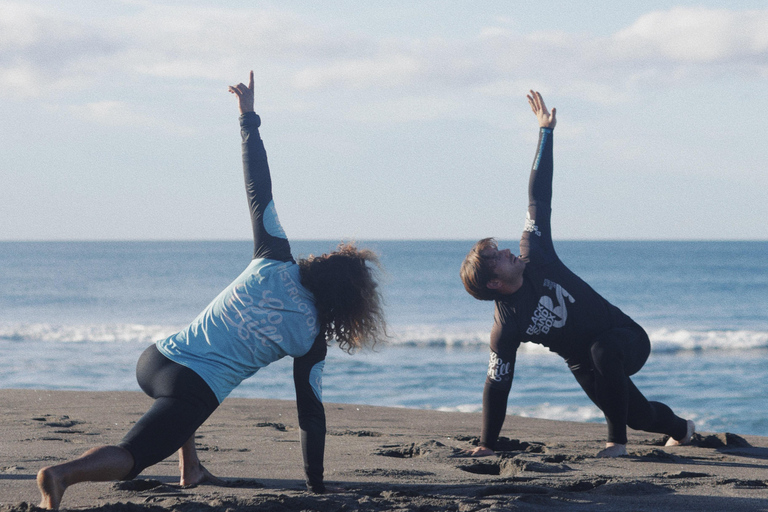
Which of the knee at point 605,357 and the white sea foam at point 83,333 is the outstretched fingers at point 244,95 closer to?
the knee at point 605,357

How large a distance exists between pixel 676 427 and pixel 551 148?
2138mm

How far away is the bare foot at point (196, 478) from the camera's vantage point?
3506 mm

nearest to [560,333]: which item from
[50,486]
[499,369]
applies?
[499,369]

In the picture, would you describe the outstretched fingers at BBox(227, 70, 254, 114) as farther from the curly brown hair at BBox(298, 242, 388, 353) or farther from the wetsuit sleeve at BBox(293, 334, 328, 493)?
the wetsuit sleeve at BBox(293, 334, 328, 493)

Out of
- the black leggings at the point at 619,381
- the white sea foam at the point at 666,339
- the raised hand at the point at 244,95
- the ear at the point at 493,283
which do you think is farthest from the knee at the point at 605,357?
the white sea foam at the point at 666,339

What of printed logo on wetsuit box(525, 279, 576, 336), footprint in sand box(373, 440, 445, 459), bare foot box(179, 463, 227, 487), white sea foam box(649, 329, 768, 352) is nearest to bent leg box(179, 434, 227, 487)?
bare foot box(179, 463, 227, 487)

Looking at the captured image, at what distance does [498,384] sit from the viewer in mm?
4457

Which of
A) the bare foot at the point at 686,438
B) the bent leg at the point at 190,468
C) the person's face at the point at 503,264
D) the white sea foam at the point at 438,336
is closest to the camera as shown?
the bent leg at the point at 190,468

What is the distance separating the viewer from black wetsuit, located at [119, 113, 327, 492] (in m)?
2.92

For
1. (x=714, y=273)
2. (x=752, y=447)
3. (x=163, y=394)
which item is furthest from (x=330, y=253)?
(x=714, y=273)

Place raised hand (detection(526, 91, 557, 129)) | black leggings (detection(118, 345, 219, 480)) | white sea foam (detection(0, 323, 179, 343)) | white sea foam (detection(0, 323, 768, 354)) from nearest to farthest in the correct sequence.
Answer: black leggings (detection(118, 345, 219, 480)) < raised hand (detection(526, 91, 557, 129)) < white sea foam (detection(0, 323, 768, 354)) < white sea foam (detection(0, 323, 179, 343))

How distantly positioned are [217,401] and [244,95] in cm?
152

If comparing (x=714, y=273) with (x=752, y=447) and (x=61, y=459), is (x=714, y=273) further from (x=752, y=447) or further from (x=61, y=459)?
(x=61, y=459)

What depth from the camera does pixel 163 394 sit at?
3.05 metres
